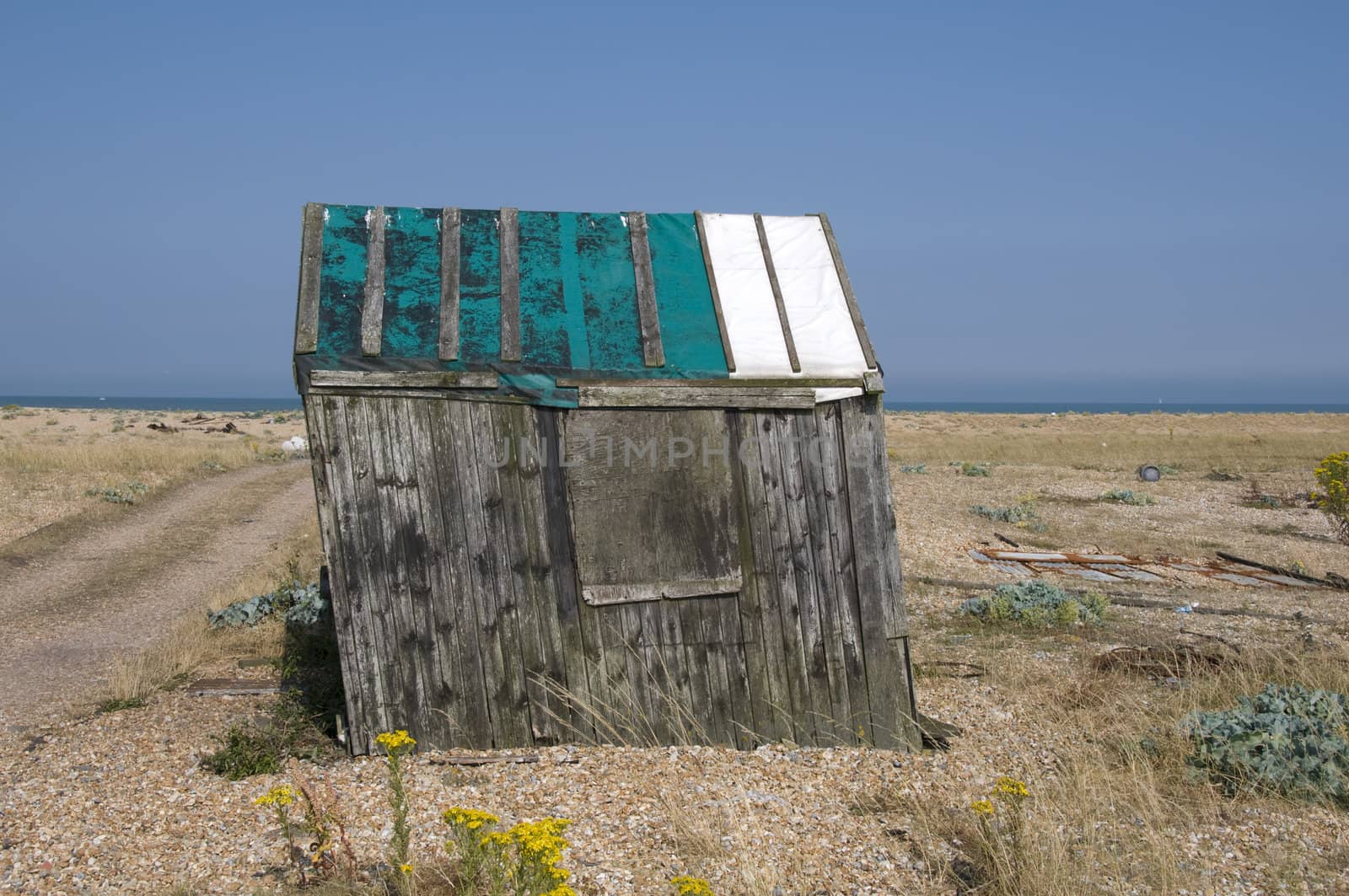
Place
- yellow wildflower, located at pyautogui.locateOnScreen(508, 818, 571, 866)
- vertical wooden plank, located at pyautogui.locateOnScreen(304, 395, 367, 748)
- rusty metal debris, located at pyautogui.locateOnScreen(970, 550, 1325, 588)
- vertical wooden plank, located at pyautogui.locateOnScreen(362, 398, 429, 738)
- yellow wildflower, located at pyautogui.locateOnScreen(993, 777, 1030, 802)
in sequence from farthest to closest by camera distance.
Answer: rusty metal debris, located at pyautogui.locateOnScreen(970, 550, 1325, 588) < vertical wooden plank, located at pyautogui.locateOnScreen(362, 398, 429, 738) < vertical wooden plank, located at pyautogui.locateOnScreen(304, 395, 367, 748) < yellow wildflower, located at pyautogui.locateOnScreen(993, 777, 1030, 802) < yellow wildflower, located at pyautogui.locateOnScreen(508, 818, 571, 866)

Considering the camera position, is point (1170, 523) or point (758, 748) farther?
point (1170, 523)

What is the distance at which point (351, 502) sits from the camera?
19.2ft

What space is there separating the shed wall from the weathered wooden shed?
14 mm

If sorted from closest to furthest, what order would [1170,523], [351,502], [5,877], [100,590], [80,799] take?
[5,877] < [80,799] < [351,502] < [100,590] < [1170,523]

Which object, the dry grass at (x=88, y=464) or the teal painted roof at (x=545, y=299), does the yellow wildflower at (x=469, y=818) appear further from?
the dry grass at (x=88, y=464)

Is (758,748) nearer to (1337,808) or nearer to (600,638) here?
(600,638)

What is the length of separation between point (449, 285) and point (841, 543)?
310cm

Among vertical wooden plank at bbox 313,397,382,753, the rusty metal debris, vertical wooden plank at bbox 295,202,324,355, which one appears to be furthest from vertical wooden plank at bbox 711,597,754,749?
the rusty metal debris

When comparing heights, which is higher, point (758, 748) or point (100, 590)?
point (100, 590)

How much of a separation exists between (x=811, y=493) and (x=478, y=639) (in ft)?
7.58

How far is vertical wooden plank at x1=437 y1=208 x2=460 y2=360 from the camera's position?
238 inches

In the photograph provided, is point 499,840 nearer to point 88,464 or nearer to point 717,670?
point 717,670

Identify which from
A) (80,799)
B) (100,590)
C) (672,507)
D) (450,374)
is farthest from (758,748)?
(100,590)

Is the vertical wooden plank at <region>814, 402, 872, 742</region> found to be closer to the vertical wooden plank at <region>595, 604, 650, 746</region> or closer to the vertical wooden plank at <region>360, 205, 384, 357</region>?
the vertical wooden plank at <region>595, 604, 650, 746</region>
